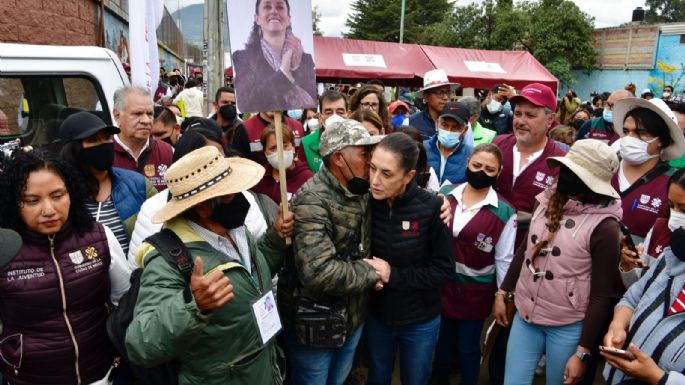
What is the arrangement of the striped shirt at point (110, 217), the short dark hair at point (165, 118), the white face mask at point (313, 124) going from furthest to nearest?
1. the white face mask at point (313, 124)
2. the short dark hair at point (165, 118)
3. the striped shirt at point (110, 217)

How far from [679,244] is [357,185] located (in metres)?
1.43

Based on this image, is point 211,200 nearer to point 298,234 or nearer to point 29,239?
point 298,234

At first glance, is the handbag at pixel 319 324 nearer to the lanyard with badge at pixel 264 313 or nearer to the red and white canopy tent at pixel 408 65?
the lanyard with badge at pixel 264 313

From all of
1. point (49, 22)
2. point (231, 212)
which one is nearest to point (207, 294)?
point (231, 212)

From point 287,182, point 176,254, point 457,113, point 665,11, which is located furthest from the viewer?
point 665,11

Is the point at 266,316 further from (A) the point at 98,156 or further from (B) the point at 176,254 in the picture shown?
(A) the point at 98,156

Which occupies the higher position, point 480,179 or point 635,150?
point 635,150

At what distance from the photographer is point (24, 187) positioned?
2127mm

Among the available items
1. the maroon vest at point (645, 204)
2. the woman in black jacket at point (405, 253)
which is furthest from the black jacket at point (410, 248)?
the maroon vest at point (645, 204)

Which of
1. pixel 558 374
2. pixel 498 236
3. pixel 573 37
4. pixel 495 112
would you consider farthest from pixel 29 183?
pixel 573 37

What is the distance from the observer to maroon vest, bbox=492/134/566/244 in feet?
11.1

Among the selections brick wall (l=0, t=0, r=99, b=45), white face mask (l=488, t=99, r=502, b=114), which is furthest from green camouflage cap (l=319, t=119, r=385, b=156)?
brick wall (l=0, t=0, r=99, b=45)

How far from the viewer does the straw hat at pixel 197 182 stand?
1.83 m

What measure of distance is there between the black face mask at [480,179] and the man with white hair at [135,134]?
2.36m
